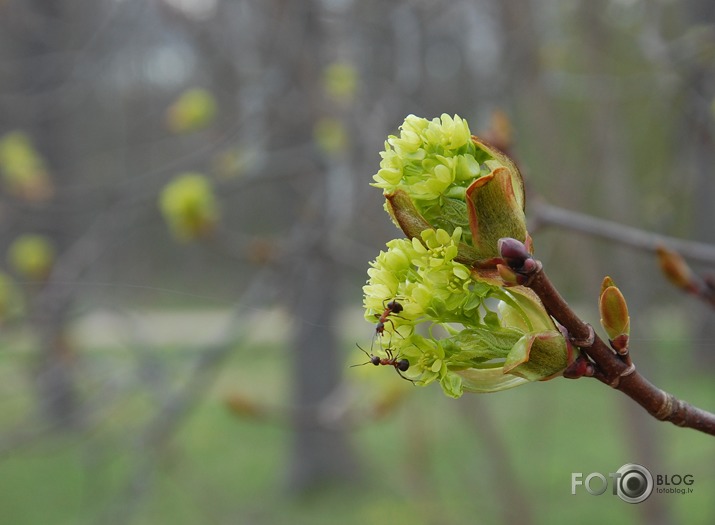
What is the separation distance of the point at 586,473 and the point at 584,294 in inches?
70.1

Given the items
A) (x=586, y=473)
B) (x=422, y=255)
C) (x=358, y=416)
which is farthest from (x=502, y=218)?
(x=358, y=416)

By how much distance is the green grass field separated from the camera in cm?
253

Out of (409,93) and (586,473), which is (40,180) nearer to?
(409,93)

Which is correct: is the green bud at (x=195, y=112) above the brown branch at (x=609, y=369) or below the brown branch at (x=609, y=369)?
above

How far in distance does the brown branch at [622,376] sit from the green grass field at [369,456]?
4.15 feet

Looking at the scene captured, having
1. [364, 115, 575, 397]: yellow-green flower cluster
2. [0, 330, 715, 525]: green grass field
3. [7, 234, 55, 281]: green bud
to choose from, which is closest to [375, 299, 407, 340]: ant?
[364, 115, 575, 397]: yellow-green flower cluster

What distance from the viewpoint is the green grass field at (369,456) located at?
2.53m

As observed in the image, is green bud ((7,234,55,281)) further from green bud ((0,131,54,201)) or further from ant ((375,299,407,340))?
ant ((375,299,407,340))

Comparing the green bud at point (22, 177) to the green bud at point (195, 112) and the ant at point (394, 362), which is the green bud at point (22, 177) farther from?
the ant at point (394, 362)

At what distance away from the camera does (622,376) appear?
1.84ft

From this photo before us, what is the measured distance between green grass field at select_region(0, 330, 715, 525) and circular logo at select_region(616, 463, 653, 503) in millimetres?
1030

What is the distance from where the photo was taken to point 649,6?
2.32 m

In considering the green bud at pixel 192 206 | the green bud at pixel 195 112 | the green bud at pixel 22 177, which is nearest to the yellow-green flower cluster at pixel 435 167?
the green bud at pixel 192 206

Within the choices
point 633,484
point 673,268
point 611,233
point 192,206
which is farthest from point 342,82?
point 633,484
